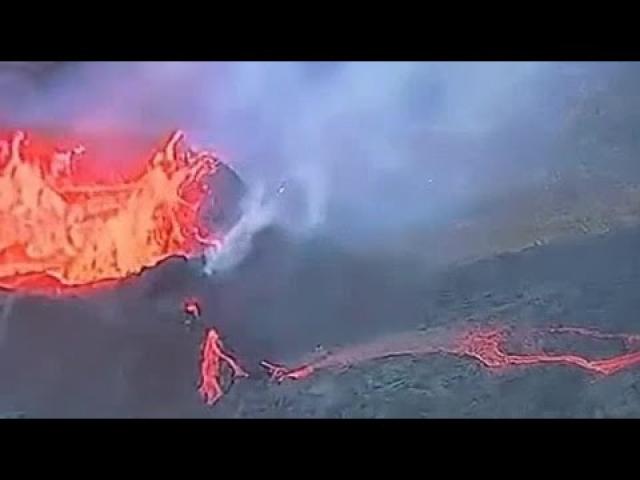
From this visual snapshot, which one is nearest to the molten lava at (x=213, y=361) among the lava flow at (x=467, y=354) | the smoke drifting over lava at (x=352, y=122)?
the lava flow at (x=467, y=354)

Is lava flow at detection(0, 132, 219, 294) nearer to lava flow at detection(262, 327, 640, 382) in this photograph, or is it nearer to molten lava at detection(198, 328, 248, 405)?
molten lava at detection(198, 328, 248, 405)

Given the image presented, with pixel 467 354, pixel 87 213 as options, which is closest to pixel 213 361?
pixel 87 213

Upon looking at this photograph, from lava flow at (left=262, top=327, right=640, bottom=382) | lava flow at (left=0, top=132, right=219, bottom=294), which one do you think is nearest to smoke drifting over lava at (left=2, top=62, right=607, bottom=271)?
lava flow at (left=0, top=132, right=219, bottom=294)

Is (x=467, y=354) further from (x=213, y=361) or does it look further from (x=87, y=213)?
(x=87, y=213)

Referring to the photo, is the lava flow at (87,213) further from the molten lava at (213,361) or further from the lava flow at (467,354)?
the lava flow at (467,354)

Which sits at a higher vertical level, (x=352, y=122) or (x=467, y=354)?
(x=352, y=122)
